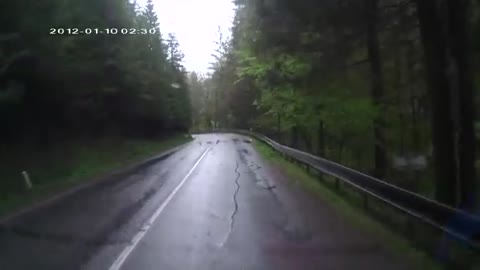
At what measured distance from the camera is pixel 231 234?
443 inches

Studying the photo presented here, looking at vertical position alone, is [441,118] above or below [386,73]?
below

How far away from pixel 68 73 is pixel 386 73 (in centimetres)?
1211

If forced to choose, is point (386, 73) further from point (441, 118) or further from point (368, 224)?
point (368, 224)

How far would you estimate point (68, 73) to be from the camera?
24906 mm

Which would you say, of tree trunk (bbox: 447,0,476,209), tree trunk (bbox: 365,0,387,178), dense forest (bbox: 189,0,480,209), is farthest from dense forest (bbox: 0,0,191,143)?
tree trunk (bbox: 447,0,476,209)

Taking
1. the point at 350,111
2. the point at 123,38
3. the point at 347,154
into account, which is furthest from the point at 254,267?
the point at 123,38

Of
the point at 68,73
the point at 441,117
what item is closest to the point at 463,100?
the point at 441,117

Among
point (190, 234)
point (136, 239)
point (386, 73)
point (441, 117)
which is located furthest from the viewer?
point (386, 73)

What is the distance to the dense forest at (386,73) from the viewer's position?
12.4 metres

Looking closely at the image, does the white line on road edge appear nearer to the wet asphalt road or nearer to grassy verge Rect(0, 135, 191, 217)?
the wet asphalt road

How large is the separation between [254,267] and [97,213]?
22.7 feet

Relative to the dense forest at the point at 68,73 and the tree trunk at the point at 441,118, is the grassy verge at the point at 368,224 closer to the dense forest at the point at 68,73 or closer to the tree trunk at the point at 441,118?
the tree trunk at the point at 441,118

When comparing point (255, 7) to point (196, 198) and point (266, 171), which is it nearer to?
point (196, 198)

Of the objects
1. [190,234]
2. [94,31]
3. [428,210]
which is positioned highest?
[94,31]
